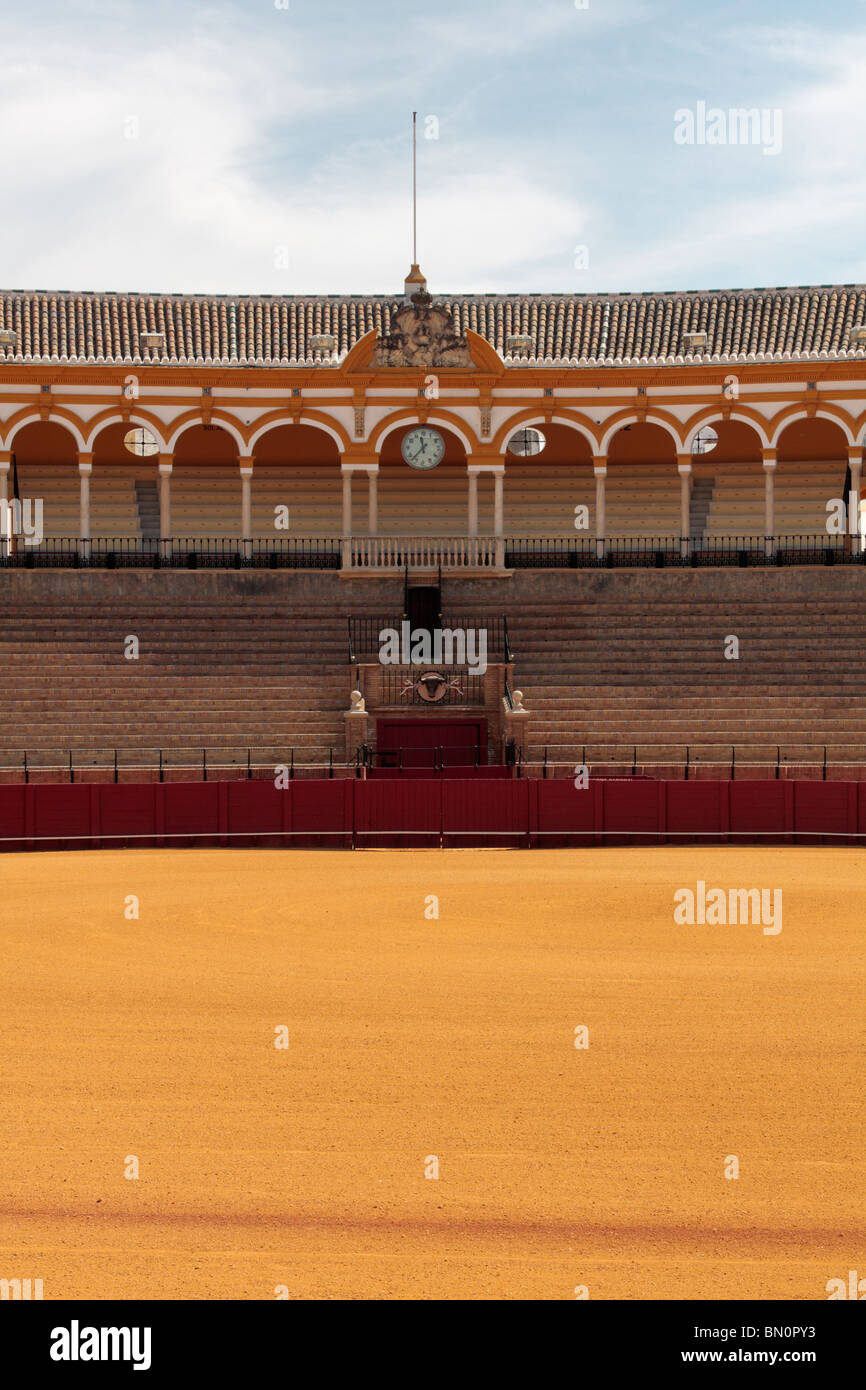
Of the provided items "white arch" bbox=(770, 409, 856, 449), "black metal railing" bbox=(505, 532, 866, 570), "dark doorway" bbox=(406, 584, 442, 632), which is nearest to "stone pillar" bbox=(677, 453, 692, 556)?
"black metal railing" bbox=(505, 532, 866, 570)

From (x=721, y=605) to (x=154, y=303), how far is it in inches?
707

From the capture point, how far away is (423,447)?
3975 cm

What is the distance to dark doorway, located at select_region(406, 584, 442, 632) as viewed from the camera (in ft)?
115

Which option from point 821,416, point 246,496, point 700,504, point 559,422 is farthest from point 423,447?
point 821,416

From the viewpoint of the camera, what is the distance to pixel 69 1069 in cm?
974

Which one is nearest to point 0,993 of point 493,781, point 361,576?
point 493,781

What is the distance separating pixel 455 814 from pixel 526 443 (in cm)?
1854

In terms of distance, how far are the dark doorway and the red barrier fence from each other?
1090cm

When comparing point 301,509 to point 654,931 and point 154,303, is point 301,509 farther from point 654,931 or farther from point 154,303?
point 654,931

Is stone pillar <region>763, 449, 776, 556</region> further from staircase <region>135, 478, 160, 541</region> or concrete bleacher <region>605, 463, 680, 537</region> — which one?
staircase <region>135, 478, 160, 541</region>

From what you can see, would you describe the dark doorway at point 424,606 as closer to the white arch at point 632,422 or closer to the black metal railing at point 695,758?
the white arch at point 632,422

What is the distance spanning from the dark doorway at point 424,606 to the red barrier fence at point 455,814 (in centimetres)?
1090

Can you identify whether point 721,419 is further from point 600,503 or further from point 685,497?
point 600,503

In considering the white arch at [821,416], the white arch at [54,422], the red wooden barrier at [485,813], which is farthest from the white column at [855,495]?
the white arch at [54,422]
